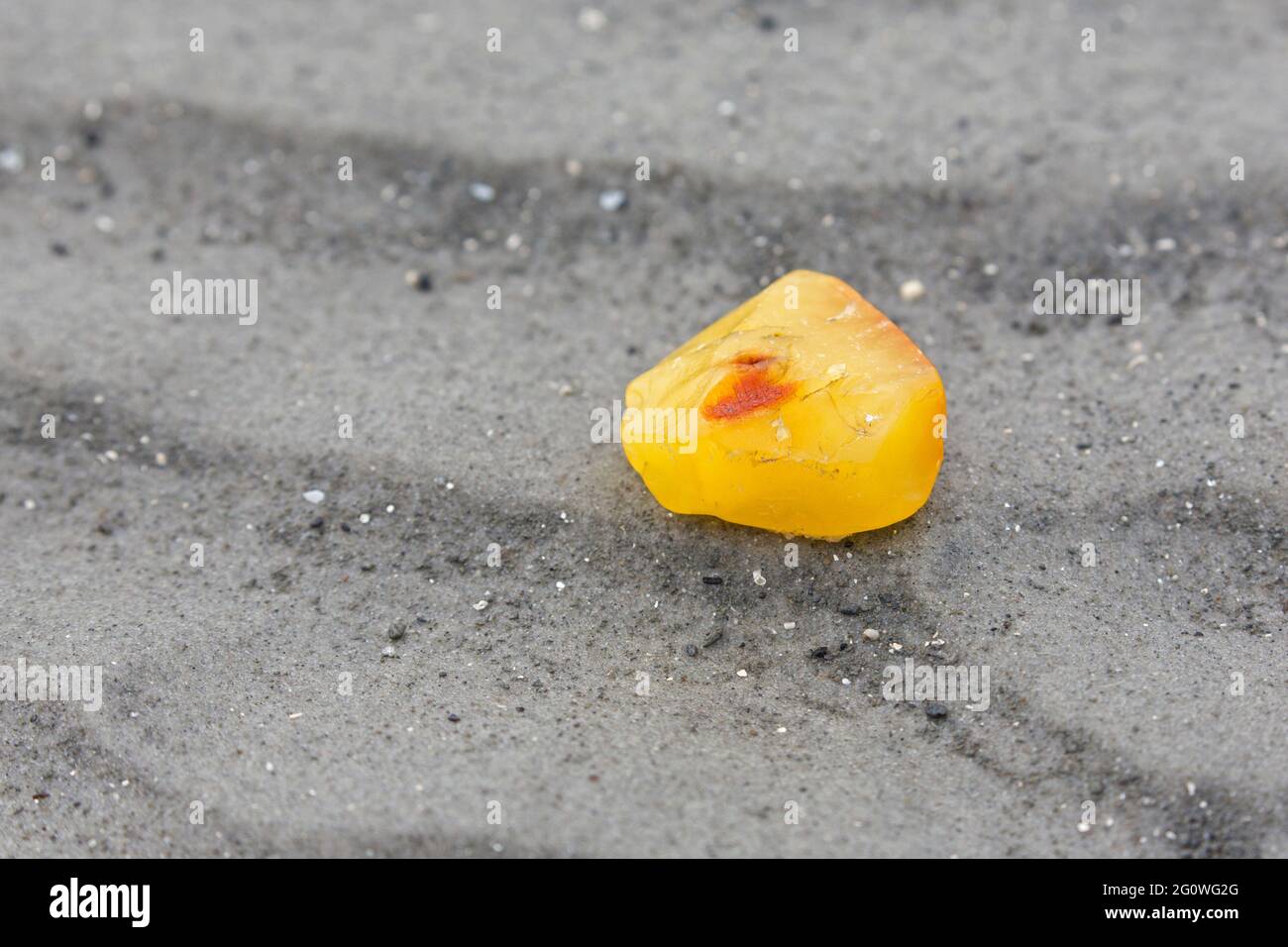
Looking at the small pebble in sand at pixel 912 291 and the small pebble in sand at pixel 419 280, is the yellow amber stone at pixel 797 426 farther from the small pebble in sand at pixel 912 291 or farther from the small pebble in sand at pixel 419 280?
the small pebble in sand at pixel 419 280

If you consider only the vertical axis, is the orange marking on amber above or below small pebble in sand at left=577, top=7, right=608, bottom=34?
below

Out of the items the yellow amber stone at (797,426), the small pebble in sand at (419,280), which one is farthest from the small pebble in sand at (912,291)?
the small pebble in sand at (419,280)

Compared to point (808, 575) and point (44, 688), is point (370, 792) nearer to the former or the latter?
point (44, 688)

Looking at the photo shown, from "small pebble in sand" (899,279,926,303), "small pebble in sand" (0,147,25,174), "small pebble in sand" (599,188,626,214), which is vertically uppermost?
"small pebble in sand" (0,147,25,174)

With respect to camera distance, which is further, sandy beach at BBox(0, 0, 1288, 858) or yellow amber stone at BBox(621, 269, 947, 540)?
yellow amber stone at BBox(621, 269, 947, 540)

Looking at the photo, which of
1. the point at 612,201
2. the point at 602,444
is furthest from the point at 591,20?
the point at 602,444

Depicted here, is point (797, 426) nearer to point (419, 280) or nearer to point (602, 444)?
point (602, 444)

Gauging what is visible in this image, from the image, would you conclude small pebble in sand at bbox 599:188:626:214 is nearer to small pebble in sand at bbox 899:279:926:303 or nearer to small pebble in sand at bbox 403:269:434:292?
small pebble in sand at bbox 403:269:434:292

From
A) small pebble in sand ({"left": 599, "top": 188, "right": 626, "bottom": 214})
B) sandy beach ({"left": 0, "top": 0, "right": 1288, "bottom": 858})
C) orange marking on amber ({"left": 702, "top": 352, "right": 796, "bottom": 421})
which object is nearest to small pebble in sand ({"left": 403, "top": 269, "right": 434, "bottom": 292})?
sandy beach ({"left": 0, "top": 0, "right": 1288, "bottom": 858})
